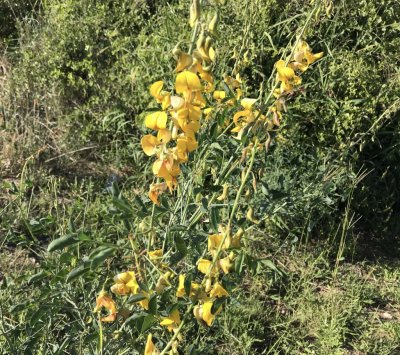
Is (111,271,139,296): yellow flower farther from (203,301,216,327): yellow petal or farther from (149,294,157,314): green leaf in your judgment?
(203,301,216,327): yellow petal

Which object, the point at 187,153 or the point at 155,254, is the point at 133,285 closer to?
the point at 155,254

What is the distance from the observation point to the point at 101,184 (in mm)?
3221

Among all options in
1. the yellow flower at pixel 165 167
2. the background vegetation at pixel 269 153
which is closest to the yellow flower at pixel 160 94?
the yellow flower at pixel 165 167

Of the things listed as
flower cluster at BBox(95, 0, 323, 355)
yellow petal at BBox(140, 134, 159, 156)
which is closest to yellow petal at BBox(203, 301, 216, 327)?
flower cluster at BBox(95, 0, 323, 355)

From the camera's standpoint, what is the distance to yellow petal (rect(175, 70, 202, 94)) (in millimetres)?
1153

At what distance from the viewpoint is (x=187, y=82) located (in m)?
1.16

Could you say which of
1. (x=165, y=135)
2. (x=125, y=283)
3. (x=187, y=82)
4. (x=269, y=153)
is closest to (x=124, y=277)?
(x=125, y=283)

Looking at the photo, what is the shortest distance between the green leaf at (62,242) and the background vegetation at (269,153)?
86 centimetres

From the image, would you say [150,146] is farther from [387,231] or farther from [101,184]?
[387,231]

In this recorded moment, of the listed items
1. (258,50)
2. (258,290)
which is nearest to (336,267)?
(258,290)

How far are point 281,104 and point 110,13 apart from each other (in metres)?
2.41

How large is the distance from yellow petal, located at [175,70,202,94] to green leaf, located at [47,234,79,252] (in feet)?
1.35

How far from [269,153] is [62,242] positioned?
1.68 metres

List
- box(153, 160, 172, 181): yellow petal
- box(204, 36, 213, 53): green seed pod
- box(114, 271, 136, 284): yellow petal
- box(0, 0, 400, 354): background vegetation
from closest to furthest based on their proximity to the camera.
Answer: box(204, 36, 213, 53): green seed pod < box(153, 160, 172, 181): yellow petal < box(114, 271, 136, 284): yellow petal < box(0, 0, 400, 354): background vegetation
